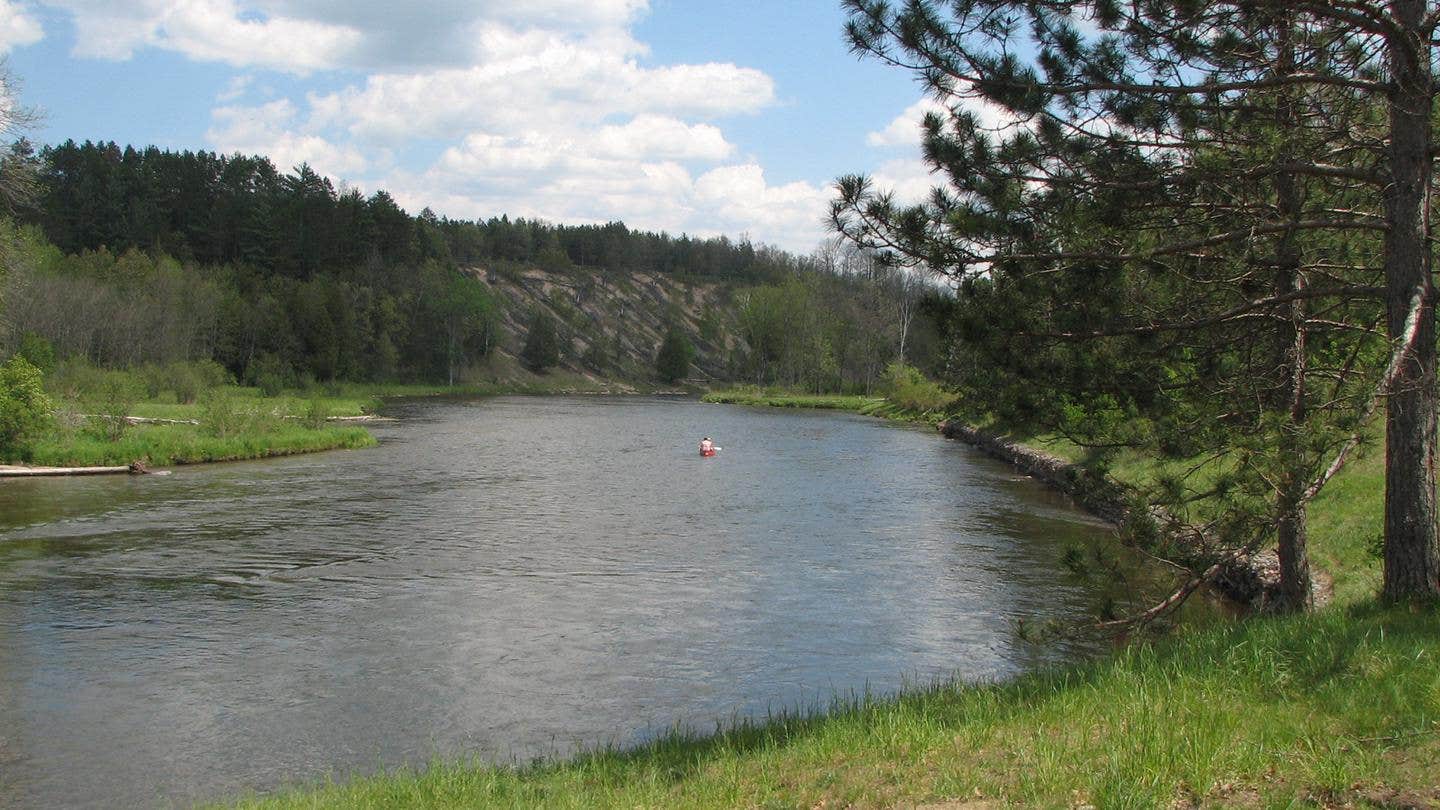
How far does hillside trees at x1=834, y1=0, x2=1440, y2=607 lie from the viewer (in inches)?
344

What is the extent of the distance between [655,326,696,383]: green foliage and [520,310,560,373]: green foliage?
12.4 metres

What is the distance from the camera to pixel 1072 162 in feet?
32.6

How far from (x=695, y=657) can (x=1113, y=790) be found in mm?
8427

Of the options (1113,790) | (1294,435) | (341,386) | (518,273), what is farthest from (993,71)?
(518,273)

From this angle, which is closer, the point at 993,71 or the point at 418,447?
the point at 993,71

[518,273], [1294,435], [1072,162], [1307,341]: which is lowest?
[1294,435]

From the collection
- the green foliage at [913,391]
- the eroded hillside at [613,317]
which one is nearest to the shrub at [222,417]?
the green foliage at [913,391]

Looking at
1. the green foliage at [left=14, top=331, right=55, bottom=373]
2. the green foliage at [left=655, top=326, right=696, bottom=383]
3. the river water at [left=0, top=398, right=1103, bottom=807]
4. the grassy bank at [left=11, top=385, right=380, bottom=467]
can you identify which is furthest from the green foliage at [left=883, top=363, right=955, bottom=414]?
the green foliage at [left=14, top=331, right=55, bottom=373]

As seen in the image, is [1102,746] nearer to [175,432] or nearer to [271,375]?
[175,432]

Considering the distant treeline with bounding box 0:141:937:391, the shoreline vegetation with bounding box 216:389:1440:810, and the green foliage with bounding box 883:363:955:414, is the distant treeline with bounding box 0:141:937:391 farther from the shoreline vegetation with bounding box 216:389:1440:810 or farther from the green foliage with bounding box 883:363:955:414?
the shoreline vegetation with bounding box 216:389:1440:810

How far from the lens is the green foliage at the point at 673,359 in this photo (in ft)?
389

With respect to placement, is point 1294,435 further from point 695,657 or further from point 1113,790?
point 695,657

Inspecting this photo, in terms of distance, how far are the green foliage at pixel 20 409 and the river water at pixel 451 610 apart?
262 centimetres

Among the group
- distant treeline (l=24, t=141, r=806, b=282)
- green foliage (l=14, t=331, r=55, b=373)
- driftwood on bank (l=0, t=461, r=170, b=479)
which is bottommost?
driftwood on bank (l=0, t=461, r=170, b=479)
